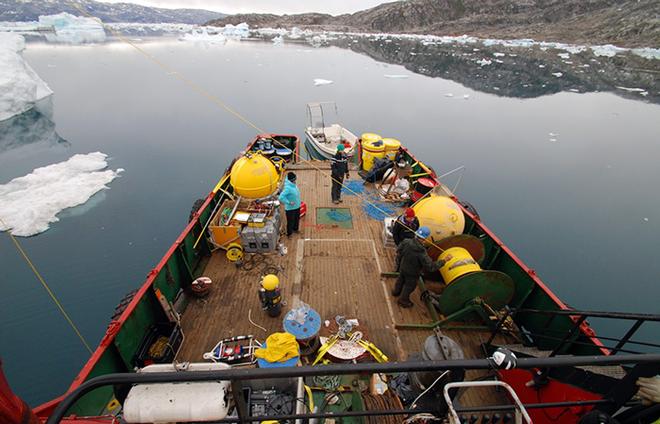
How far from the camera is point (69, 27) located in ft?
369

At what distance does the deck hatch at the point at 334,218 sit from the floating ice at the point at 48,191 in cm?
1209

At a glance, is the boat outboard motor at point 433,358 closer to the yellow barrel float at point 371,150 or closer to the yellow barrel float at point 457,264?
the yellow barrel float at point 457,264

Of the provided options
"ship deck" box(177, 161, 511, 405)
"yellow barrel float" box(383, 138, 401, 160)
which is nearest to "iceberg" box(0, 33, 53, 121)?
"ship deck" box(177, 161, 511, 405)

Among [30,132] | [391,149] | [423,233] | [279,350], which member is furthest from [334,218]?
[30,132]

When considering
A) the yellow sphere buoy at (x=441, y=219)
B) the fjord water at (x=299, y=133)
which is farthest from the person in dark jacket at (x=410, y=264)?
the fjord water at (x=299, y=133)

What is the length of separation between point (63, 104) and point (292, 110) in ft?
78.0

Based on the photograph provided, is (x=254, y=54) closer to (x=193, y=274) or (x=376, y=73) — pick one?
(x=376, y=73)

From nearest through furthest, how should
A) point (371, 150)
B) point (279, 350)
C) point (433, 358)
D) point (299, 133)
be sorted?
1. point (433, 358)
2. point (279, 350)
3. point (371, 150)
4. point (299, 133)

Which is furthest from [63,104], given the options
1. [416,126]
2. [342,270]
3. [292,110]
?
[342,270]

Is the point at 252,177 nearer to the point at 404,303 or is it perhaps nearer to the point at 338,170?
the point at 338,170

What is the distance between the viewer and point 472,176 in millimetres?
19875

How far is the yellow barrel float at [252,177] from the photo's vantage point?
8.52m

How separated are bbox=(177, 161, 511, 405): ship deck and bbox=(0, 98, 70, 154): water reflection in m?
23.6

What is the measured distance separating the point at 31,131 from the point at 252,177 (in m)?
29.1
